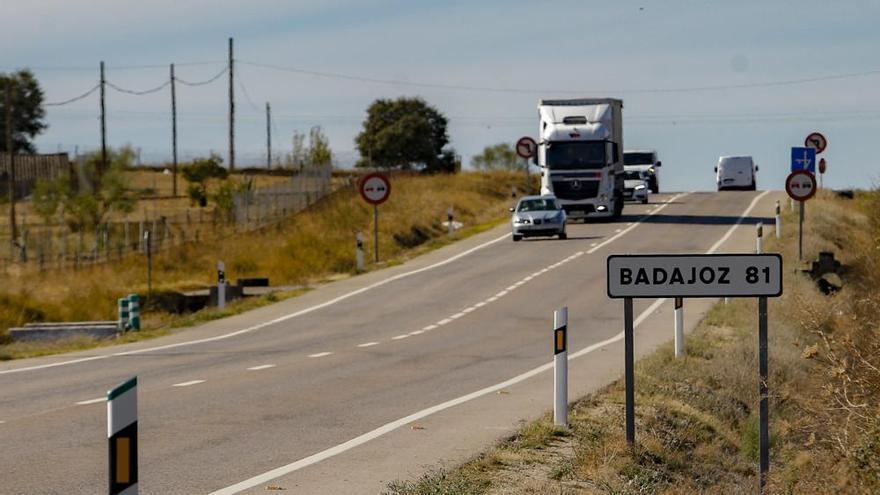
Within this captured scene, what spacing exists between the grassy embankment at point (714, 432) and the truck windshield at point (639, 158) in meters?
44.8

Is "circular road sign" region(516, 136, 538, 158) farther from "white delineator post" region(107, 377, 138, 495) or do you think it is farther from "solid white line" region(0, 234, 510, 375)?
"white delineator post" region(107, 377, 138, 495)

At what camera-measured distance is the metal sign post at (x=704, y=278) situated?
10.9 m

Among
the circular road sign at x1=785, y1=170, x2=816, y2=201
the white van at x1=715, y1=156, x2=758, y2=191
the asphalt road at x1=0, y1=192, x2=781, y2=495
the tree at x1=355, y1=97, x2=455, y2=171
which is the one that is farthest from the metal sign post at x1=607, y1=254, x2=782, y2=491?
the tree at x1=355, y1=97, x2=455, y2=171

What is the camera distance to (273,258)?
50.0 m

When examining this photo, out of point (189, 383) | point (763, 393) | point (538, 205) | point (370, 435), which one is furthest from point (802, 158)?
point (763, 393)

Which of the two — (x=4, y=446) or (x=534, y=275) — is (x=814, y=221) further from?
(x=4, y=446)

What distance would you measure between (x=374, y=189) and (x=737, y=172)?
3807cm

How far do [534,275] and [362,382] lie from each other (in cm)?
1821

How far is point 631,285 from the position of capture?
36.2ft

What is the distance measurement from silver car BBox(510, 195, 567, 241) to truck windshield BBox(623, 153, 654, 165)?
22851 millimetres

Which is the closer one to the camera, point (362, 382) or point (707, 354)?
point (362, 382)

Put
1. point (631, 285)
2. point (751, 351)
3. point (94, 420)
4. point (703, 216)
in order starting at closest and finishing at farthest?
1. point (631, 285)
2. point (94, 420)
3. point (751, 351)
4. point (703, 216)

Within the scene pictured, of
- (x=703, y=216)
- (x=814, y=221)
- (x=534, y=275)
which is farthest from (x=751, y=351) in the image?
(x=703, y=216)

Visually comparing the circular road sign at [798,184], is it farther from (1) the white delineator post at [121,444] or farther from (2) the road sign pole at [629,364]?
(1) the white delineator post at [121,444]
